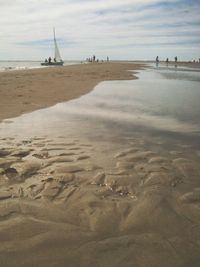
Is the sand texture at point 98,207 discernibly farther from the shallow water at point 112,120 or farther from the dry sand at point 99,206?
the shallow water at point 112,120

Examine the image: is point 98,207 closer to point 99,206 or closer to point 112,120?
→ point 99,206

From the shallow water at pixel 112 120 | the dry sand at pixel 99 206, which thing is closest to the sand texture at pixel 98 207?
the dry sand at pixel 99 206

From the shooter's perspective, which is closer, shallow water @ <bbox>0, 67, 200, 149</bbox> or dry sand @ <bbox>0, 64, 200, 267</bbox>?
dry sand @ <bbox>0, 64, 200, 267</bbox>

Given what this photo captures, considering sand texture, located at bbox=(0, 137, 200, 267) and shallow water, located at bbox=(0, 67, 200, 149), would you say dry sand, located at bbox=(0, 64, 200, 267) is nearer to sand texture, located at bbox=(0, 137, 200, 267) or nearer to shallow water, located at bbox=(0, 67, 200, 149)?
sand texture, located at bbox=(0, 137, 200, 267)

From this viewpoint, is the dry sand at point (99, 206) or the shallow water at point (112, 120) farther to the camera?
the shallow water at point (112, 120)

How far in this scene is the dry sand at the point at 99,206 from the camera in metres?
2.53

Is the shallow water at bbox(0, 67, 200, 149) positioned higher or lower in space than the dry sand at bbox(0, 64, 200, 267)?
higher

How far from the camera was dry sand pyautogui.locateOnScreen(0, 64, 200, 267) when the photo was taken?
99.5 inches

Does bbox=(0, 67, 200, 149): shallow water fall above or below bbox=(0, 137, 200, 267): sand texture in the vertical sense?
above

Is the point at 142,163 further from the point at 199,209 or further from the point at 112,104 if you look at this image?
the point at 112,104

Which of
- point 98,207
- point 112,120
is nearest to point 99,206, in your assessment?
point 98,207

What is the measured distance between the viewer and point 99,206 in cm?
336

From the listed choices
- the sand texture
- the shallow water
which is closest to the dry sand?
the sand texture

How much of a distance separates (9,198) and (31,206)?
0.34m
